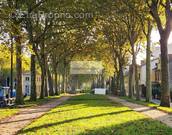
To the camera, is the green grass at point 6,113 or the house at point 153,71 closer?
the green grass at point 6,113

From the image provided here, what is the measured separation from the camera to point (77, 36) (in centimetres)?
6209

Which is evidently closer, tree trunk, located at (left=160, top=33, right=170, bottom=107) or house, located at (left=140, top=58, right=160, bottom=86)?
tree trunk, located at (left=160, top=33, right=170, bottom=107)

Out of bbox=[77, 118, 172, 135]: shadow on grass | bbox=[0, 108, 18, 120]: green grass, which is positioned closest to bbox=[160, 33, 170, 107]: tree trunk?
bbox=[0, 108, 18, 120]: green grass

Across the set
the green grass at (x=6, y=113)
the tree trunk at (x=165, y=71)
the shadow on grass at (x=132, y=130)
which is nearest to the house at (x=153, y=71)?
the tree trunk at (x=165, y=71)

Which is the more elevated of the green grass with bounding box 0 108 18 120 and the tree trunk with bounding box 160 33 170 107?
the tree trunk with bounding box 160 33 170 107

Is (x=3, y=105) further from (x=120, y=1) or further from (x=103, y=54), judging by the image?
(x=103, y=54)

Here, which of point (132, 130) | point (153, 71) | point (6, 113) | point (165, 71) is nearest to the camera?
point (132, 130)

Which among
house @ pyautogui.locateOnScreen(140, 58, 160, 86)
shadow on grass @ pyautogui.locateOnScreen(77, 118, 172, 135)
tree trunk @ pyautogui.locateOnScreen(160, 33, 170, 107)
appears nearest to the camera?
shadow on grass @ pyautogui.locateOnScreen(77, 118, 172, 135)

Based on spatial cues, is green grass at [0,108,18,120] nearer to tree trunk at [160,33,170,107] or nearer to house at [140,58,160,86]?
tree trunk at [160,33,170,107]

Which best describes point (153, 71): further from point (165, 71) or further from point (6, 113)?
point (6, 113)

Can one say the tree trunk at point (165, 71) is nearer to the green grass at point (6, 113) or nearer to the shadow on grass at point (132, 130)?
the green grass at point (6, 113)

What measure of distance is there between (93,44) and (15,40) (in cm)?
3980

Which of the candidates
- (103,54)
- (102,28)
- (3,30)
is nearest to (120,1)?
(3,30)

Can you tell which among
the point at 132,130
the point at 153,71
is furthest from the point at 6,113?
the point at 153,71
